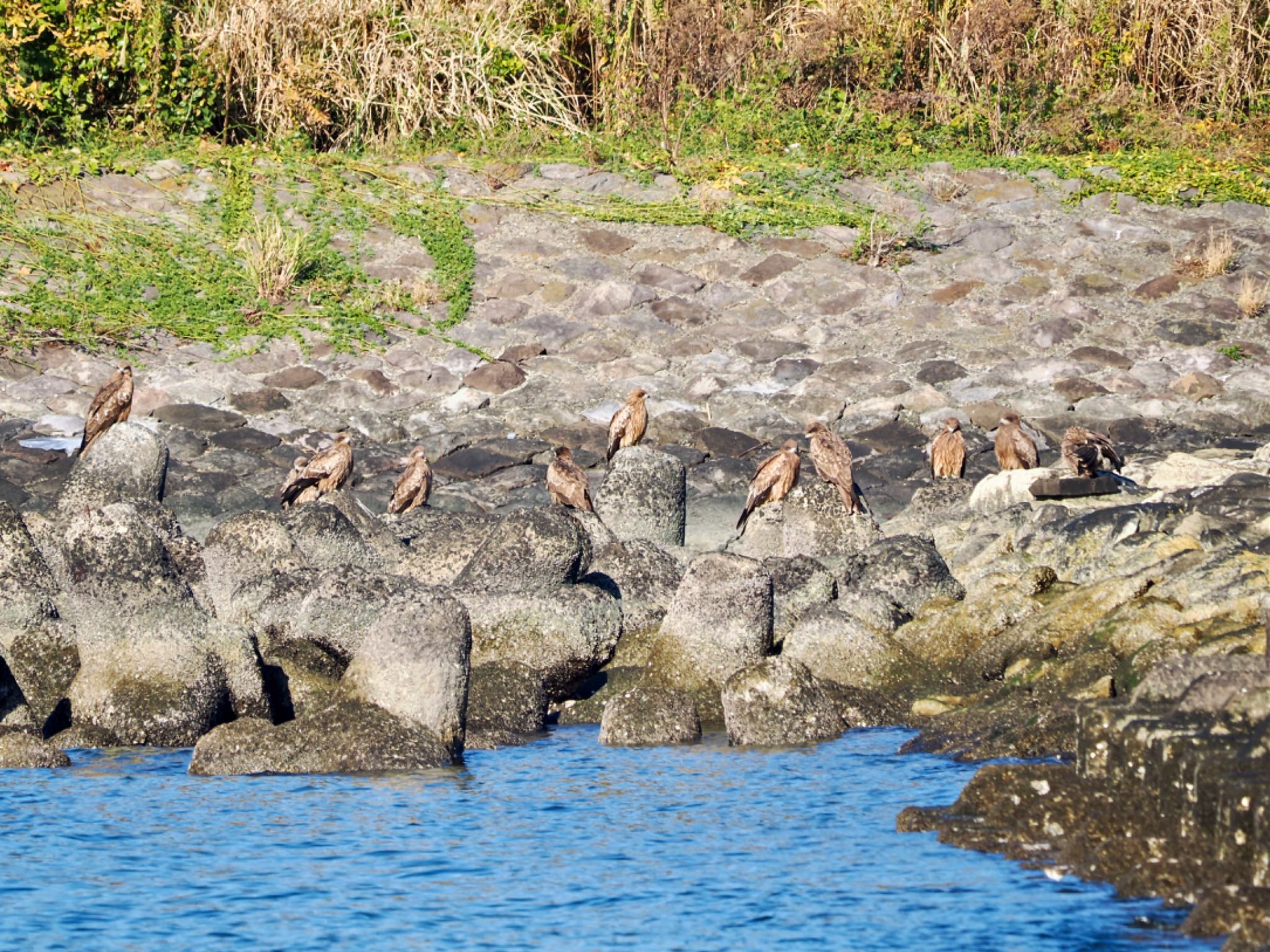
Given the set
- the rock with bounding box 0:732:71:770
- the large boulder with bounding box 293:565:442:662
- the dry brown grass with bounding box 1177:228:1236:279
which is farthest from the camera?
the dry brown grass with bounding box 1177:228:1236:279

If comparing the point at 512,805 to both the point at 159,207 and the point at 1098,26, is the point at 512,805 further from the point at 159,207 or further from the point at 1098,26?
the point at 1098,26

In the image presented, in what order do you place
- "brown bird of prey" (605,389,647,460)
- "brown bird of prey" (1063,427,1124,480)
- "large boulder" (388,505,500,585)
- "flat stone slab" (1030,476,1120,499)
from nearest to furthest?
1. "large boulder" (388,505,500,585)
2. "flat stone slab" (1030,476,1120,499)
3. "brown bird of prey" (1063,427,1124,480)
4. "brown bird of prey" (605,389,647,460)

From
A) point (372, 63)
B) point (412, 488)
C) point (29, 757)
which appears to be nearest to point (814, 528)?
point (412, 488)

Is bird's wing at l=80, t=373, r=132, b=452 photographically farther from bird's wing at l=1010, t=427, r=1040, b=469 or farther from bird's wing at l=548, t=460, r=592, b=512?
bird's wing at l=1010, t=427, r=1040, b=469

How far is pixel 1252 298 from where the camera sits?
21.5m

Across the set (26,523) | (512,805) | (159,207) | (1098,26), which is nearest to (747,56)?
(1098,26)

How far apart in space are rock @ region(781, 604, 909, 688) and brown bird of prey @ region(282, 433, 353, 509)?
5891mm

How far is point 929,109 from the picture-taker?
25906mm

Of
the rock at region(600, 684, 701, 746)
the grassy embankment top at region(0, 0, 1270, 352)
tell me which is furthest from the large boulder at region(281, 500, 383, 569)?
the grassy embankment top at region(0, 0, 1270, 352)

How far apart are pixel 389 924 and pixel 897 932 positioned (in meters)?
2.06

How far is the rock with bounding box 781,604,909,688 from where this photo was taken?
11.8 m

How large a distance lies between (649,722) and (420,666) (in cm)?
144

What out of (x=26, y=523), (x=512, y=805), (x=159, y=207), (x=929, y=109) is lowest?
(x=512, y=805)

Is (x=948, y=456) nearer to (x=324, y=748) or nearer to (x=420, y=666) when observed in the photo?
(x=420, y=666)
